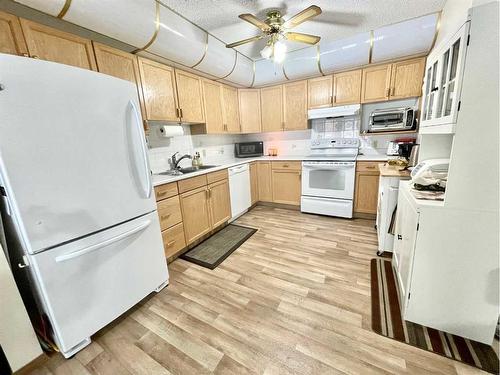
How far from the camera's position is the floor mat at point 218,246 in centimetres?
235

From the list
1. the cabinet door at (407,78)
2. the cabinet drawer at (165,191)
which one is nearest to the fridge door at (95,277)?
the cabinet drawer at (165,191)

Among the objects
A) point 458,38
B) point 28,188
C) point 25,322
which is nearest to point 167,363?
point 25,322

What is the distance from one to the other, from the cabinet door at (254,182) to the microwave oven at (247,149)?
0.40 meters

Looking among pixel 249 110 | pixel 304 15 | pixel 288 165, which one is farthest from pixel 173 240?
pixel 249 110

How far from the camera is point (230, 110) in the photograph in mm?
3604

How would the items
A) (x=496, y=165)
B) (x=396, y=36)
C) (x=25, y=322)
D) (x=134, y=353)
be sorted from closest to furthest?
(x=496, y=165) → (x=25, y=322) → (x=134, y=353) → (x=396, y=36)

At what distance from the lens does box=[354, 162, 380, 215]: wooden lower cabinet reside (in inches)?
116

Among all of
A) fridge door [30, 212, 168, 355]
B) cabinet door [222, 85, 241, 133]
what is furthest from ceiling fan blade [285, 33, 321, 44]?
fridge door [30, 212, 168, 355]

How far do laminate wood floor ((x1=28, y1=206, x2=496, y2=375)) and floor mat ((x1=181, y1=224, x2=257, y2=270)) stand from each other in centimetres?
10

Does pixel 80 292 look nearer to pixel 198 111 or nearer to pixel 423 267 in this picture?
pixel 423 267

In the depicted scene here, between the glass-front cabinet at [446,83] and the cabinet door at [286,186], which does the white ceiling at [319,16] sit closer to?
the glass-front cabinet at [446,83]

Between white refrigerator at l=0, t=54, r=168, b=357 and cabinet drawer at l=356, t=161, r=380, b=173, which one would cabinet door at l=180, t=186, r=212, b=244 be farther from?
cabinet drawer at l=356, t=161, r=380, b=173

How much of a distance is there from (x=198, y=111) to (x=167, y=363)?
2.75m

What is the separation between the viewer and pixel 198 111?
2930 mm
